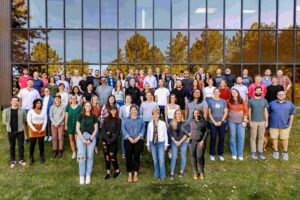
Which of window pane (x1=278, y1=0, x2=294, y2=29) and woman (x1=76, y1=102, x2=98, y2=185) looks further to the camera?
window pane (x1=278, y1=0, x2=294, y2=29)

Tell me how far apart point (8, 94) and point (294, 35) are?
55.6ft

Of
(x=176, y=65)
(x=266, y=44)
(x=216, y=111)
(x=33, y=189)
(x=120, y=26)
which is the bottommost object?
(x=33, y=189)

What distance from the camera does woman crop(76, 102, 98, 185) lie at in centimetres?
616

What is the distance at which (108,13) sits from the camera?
1474 cm

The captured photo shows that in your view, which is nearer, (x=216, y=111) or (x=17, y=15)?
(x=216, y=111)

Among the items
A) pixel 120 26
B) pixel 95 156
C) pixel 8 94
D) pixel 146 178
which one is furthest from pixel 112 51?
pixel 146 178

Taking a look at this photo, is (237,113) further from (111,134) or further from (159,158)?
(111,134)

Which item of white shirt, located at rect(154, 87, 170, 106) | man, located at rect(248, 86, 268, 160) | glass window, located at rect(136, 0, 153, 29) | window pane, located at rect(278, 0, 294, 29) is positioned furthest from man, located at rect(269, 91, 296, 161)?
window pane, located at rect(278, 0, 294, 29)

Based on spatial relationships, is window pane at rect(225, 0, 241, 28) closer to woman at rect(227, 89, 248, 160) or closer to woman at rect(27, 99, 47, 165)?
woman at rect(227, 89, 248, 160)

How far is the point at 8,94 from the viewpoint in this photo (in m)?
14.4

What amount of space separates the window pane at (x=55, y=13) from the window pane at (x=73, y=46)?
0.76 metres

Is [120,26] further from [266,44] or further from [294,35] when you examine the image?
[294,35]

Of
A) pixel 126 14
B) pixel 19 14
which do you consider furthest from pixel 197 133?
pixel 19 14

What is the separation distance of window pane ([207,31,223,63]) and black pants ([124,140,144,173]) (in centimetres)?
998
